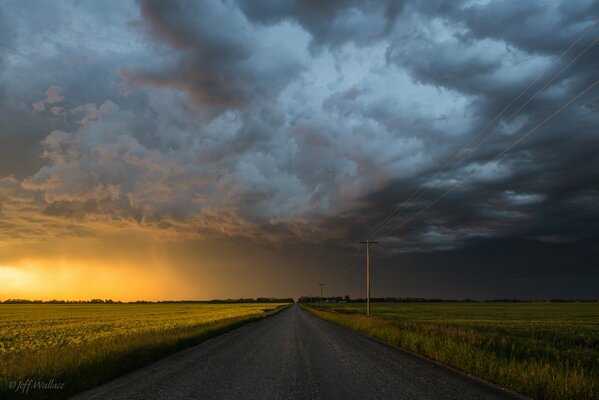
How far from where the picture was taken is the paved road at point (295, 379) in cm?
909

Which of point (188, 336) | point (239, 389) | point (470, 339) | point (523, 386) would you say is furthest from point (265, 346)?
point (523, 386)

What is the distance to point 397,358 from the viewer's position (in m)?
15.4

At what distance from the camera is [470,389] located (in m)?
9.91

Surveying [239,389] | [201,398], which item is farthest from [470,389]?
[201,398]

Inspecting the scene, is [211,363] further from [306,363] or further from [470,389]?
→ [470,389]

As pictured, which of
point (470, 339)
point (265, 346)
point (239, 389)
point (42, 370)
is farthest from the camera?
point (265, 346)

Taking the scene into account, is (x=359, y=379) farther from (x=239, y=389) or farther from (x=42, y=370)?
(x=42, y=370)

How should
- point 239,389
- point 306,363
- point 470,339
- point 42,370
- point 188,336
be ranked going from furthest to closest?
point 188,336
point 470,339
point 306,363
point 42,370
point 239,389

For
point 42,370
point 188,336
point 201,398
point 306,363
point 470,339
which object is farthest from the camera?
point 188,336

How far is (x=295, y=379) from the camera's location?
428 inches

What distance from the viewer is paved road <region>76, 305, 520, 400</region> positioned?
9086 millimetres

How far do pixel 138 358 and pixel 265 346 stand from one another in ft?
21.9

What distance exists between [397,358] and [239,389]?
7.81 m

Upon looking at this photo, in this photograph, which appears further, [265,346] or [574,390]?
[265,346]
